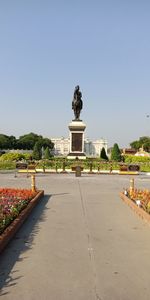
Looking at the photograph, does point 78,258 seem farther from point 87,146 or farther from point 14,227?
point 87,146

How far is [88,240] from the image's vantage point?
8.55 meters

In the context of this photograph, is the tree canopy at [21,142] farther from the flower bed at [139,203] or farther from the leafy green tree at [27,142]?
the flower bed at [139,203]

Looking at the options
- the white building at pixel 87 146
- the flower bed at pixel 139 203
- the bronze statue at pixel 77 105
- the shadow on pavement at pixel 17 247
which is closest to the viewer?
the shadow on pavement at pixel 17 247

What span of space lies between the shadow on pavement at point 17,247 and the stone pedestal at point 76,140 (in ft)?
97.5

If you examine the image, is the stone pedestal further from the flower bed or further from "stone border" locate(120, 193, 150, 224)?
"stone border" locate(120, 193, 150, 224)

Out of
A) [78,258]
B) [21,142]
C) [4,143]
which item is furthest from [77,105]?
[21,142]

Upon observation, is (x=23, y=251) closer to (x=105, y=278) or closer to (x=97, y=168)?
(x=105, y=278)

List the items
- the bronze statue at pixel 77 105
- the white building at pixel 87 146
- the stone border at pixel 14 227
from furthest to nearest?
1. the white building at pixel 87 146
2. the bronze statue at pixel 77 105
3. the stone border at pixel 14 227

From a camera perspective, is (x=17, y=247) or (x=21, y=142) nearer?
(x=17, y=247)

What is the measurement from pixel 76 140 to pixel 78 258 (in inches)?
1408

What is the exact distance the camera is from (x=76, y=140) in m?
42.8

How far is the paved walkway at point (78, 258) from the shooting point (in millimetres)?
5484

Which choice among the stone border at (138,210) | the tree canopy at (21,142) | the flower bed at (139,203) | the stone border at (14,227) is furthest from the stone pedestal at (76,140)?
the tree canopy at (21,142)

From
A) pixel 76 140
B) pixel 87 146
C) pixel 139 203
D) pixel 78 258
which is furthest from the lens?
pixel 87 146
